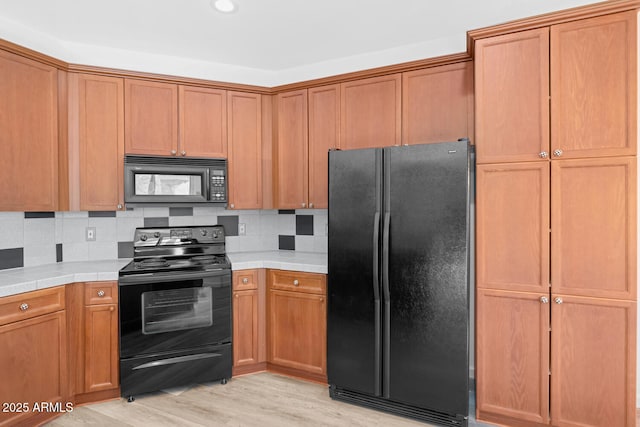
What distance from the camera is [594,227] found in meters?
2.09

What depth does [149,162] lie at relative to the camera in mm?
2988

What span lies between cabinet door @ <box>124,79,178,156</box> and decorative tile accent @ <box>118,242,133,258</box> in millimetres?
778

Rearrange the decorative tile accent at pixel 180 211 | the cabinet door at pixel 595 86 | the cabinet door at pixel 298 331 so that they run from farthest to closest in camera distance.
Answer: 1. the decorative tile accent at pixel 180 211
2. the cabinet door at pixel 298 331
3. the cabinet door at pixel 595 86

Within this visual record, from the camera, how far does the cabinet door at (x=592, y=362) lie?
204cm

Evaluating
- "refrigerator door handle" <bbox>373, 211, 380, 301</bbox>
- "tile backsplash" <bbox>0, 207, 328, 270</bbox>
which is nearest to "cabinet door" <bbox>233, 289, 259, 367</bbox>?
"tile backsplash" <bbox>0, 207, 328, 270</bbox>

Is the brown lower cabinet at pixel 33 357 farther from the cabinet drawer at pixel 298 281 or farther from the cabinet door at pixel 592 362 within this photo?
the cabinet door at pixel 592 362

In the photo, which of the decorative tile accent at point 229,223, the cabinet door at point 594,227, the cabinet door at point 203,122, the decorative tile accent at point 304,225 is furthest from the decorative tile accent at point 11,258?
the cabinet door at point 594,227

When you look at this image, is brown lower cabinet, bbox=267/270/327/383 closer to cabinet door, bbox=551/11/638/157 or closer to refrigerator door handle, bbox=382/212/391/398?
refrigerator door handle, bbox=382/212/391/398

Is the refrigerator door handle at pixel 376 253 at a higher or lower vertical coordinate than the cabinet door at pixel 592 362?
higher

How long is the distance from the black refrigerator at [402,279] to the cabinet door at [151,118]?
1.35 m

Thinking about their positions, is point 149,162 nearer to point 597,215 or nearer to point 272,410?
point 272,410

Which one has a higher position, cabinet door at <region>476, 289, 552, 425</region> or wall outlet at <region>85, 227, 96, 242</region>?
wall outlet at <region>85, 227, 96, 242</region>

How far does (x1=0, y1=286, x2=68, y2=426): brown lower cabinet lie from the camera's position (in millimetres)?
2193

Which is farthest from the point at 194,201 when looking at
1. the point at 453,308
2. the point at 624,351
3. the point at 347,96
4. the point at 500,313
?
the point at 624,351
